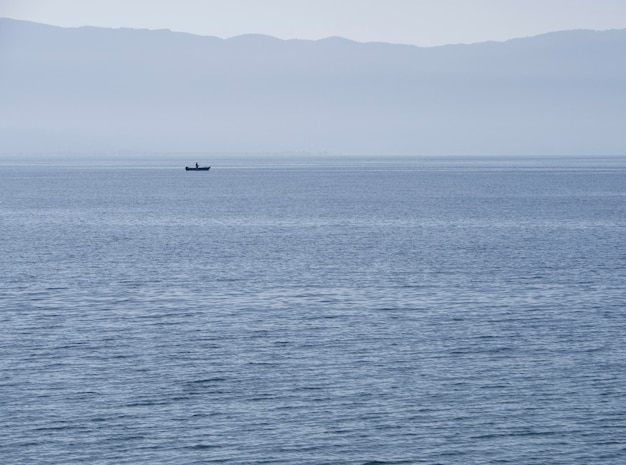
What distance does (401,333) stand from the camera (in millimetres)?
54156

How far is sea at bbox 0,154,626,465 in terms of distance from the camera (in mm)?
37500

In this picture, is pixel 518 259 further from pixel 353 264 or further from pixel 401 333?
pixel 401 333

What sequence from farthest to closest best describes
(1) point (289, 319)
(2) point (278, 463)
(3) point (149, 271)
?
(3) point (149, 271) → (1) point (289, 319) → (2) point (278, 463)

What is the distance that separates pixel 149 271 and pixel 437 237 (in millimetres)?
36509

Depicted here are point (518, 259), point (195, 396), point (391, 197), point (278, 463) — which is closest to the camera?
point (278, 463)

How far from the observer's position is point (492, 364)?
156ft

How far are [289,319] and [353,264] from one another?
25.0 meters

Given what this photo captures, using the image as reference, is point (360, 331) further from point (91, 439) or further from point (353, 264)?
point (353, 264)

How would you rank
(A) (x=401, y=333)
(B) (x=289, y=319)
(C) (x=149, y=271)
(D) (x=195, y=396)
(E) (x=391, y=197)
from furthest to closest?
1. (E) (x=391, y=197)
2. (C) (x=149, y=271)
3. (B) (x=289, y=319)
4. (A) (x=401, y=333)
5. (D) (x=195, y=396)

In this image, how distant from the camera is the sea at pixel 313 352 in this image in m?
37.5

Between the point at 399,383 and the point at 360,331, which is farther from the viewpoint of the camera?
the point at 360,331

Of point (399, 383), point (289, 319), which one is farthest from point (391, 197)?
point (399, 383)

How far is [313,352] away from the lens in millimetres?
49781

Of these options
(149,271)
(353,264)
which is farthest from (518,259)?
(149,271)
